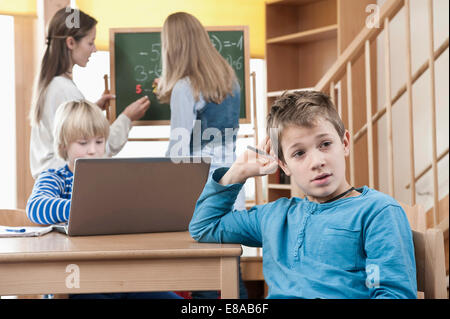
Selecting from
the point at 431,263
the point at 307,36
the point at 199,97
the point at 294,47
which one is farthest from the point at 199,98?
the point at 294,47

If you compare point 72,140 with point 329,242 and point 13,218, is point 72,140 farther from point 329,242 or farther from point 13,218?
point 329,242

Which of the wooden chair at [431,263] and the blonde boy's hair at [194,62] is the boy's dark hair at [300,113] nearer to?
the wooden chair at [431,263]

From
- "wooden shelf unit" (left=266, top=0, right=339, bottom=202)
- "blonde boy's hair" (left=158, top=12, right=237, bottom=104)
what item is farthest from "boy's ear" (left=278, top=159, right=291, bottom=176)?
"wooden shelf unit" (left=266, top=0, right=339, bottom=202)

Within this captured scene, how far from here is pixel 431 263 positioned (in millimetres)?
1039

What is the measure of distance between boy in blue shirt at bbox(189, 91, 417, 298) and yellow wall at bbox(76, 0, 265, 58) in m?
2.80

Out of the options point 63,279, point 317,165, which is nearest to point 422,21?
point 317,165

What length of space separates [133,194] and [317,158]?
0.47 metres

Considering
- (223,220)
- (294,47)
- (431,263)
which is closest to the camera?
(431,263)

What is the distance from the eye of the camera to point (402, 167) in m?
3.70

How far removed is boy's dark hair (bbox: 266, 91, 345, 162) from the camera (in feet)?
3.80

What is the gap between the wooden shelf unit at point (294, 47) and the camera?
4391mm

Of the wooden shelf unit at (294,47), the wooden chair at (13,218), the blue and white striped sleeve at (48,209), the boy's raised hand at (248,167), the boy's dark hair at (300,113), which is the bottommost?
the wooden chair at (13,218)

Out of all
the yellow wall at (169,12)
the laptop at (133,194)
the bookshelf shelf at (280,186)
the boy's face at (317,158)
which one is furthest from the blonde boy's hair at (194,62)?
the bookshelf shelf at (280,186)

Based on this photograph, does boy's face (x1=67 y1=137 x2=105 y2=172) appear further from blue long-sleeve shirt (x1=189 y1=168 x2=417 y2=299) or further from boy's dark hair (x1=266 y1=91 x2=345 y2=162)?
boy's dark hair (x1=266 y1=91 x2=345 y2=162)
